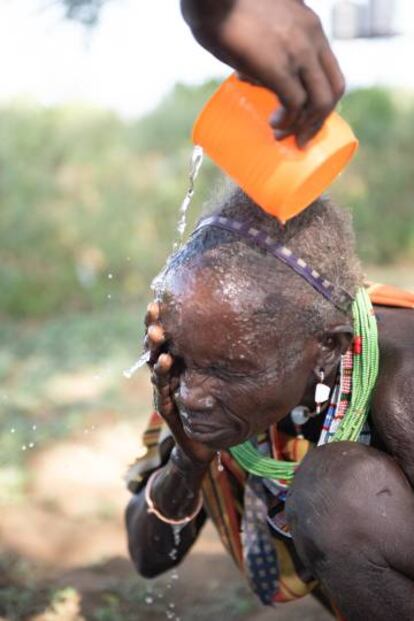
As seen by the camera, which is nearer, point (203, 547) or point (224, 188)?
point (224, 188)

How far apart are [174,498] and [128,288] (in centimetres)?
514

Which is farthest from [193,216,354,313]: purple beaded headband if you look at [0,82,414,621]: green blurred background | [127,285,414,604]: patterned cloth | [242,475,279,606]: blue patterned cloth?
[0,82,414,621]: green blurred background

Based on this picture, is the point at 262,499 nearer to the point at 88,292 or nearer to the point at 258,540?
the point at 258,540

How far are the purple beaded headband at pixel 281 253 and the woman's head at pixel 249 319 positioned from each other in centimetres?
1

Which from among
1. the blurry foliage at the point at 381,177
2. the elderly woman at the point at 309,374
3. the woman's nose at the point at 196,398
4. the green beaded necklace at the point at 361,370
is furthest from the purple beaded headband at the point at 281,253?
the blurry foliage at the point at 381,177

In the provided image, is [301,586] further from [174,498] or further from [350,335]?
[350,335]

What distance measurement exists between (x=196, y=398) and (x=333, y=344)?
33 centimetres

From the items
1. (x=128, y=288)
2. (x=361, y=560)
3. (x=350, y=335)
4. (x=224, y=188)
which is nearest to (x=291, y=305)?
(x=350, y=335)

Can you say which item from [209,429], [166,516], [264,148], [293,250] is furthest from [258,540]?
[264,148]

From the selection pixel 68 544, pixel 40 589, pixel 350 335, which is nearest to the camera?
pixel 350 335

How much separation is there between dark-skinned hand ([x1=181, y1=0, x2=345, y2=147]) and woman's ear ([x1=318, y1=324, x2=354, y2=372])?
62cm

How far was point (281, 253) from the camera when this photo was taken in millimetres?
2105

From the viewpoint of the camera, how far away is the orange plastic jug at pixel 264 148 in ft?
6.06

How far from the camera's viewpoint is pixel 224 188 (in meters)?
2.31
